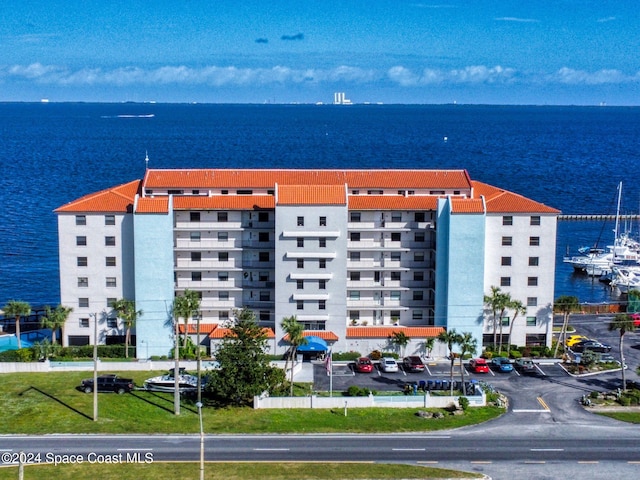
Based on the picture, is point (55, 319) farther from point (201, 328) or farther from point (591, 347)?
point (591, 347)

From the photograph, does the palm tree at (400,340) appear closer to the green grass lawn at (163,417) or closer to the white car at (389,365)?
the white car at (389,365)

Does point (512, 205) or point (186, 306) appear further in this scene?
point (512, 205)

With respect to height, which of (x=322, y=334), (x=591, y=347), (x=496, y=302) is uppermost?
(x=496, y=302)

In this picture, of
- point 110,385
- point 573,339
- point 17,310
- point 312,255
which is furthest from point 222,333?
point 573,339

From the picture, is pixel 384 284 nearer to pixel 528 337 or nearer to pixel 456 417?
pixel 528 337

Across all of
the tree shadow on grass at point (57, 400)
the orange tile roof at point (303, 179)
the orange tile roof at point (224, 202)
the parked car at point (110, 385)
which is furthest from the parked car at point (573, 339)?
the tree shadow on grass at point (57, 400)

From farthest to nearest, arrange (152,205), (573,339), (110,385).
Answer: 1. (573,339)
2. (152,205)
3. (110,385)
